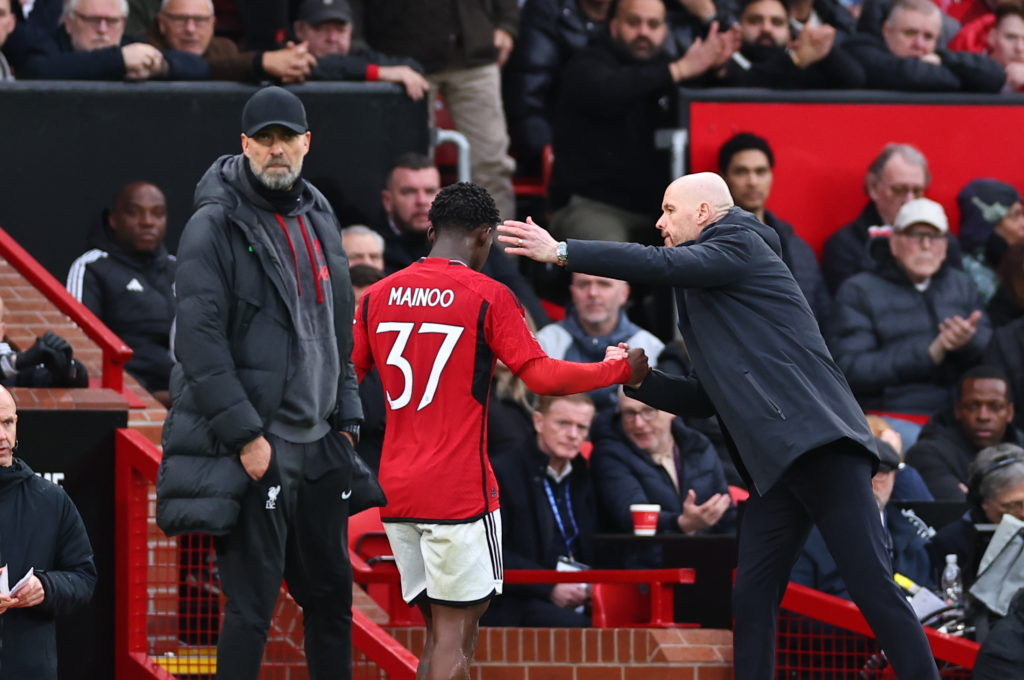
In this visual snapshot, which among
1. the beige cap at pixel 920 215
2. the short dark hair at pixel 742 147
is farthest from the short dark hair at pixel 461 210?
the beige cap at pixel 920 215

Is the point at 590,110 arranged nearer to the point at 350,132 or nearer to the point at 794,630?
the point at 350,132

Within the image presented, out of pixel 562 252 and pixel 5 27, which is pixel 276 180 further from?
pixel 5 27

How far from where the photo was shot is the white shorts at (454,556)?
697cm

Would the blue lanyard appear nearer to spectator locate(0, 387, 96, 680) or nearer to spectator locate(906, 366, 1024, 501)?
spectator locate(906, 366, 1024, 501)

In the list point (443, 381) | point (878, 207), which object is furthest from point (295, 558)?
point (878, 207)

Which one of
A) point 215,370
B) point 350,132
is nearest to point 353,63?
point 350,132

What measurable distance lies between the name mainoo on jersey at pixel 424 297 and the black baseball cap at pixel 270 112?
0.67 meters

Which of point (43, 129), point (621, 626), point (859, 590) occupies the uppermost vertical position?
point (43, 129)

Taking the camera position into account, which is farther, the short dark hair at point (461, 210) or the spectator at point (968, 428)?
the spectator at point (968, 428)

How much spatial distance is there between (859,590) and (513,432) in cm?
344

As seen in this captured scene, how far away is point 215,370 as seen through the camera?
266 inches

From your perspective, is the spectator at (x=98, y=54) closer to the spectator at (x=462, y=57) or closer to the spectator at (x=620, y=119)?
the spectator at (x=462, y=57)

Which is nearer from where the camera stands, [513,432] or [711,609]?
[711,609]

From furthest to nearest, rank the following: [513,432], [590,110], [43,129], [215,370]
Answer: [590,110], [43,129], [513,432], [215,370]
